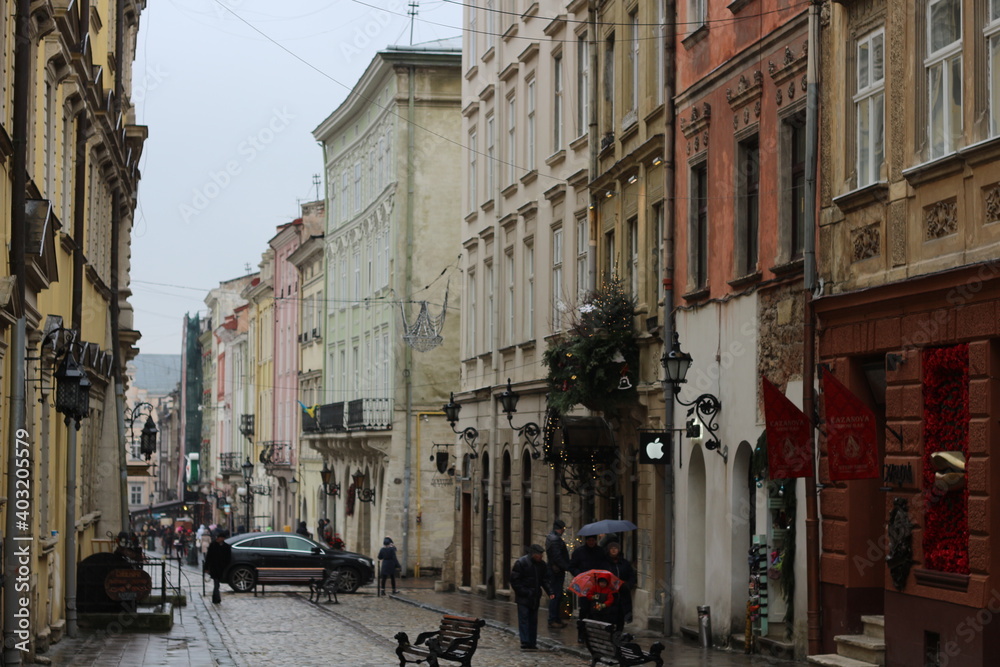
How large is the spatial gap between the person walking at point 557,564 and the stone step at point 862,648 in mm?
5534

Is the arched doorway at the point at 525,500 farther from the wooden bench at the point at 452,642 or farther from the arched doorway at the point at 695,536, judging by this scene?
the wooden bench at the point at 452,642

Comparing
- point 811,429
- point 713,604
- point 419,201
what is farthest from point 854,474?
point 419,201

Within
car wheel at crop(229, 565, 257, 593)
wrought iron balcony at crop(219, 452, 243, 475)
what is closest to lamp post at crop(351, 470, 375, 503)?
car wheel at crop(229, 565, 257, 593)

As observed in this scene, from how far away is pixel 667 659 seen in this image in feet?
68.4

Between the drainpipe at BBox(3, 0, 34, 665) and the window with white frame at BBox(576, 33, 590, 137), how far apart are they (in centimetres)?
1617

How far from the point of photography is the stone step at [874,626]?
1794 cm

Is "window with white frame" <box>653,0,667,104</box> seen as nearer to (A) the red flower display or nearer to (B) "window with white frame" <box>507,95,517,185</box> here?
(A) the red flower display

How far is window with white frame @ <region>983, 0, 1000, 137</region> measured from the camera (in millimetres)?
15117

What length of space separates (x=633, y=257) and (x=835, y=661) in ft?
38.8

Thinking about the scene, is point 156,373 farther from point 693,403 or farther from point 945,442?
point 945,442

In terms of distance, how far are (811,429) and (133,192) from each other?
22793 millimetres

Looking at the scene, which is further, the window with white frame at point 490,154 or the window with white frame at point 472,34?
the window with white frame at point 472,34

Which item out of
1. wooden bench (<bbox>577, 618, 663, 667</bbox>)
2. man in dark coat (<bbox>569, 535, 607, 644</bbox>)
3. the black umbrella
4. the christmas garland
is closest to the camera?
wooden bench (<bbox>577, 618, 663, 667</bbox>)

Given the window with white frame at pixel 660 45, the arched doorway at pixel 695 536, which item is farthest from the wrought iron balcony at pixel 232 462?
the arched doorway at pixel 695 536
